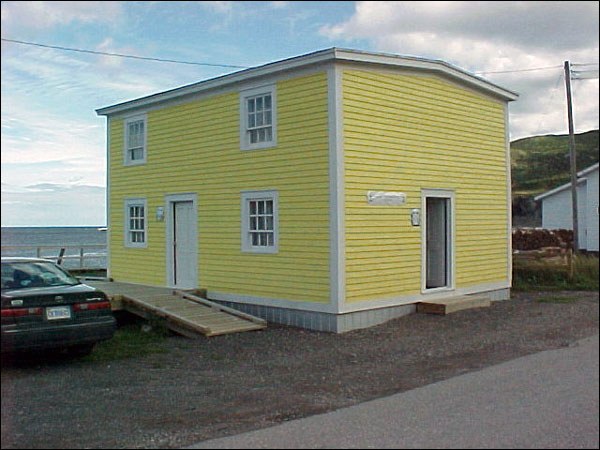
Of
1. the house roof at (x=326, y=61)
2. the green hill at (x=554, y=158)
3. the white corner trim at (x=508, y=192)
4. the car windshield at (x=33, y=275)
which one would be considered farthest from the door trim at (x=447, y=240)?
the car windshield at (x=33, y=275)

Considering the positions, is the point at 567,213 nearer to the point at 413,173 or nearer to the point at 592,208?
the point at 592,208

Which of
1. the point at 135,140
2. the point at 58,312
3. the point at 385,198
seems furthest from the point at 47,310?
the point at 135,140

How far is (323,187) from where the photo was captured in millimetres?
12555

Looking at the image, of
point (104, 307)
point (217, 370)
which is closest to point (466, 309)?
point (217, 370)

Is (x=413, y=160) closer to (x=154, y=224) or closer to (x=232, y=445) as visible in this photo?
(x=154, y=224)

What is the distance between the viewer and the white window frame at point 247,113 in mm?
13555

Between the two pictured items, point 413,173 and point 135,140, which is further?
point 135,140

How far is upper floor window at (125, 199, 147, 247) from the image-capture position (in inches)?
664

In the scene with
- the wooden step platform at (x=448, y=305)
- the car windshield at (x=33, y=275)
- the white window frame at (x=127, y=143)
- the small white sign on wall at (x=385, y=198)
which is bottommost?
the wooden step platform at (x=448, y=305)

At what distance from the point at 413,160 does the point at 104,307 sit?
712 centimetres

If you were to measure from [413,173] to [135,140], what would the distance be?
698cm

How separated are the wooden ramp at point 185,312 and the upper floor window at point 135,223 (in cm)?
263

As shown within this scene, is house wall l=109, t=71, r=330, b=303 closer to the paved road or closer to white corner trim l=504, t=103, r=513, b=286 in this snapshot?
the paved road

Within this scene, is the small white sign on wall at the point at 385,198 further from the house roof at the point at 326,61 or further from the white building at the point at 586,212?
the white building at the point at 586,212
